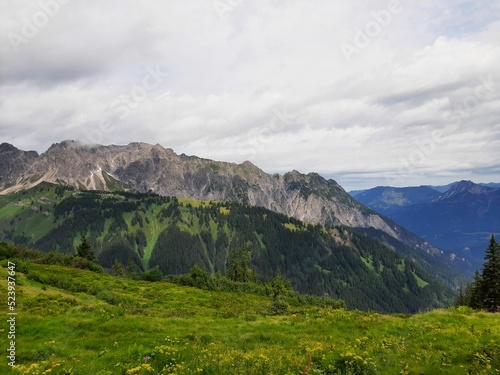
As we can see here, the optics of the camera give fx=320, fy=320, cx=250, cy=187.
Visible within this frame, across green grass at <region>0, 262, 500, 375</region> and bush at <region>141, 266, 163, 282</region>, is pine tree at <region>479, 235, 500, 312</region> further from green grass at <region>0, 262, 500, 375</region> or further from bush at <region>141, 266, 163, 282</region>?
bush at <region>141, 266, 163, 282</region>

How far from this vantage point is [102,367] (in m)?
14.7

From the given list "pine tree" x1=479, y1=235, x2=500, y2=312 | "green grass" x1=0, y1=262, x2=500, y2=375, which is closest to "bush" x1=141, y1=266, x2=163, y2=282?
"green grass" x1=0, y1=262, x2=500, y2=375

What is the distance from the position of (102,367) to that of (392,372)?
12.7m

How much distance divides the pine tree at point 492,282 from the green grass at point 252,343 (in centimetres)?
4577

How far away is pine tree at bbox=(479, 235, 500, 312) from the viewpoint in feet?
196

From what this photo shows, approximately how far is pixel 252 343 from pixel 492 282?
61784mm

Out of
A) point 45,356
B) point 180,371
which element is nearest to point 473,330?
point 180,371

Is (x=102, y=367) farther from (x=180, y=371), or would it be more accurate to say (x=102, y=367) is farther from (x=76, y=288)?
(x=76, y=288)

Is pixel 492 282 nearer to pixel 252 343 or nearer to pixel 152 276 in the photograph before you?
pixel 252 343

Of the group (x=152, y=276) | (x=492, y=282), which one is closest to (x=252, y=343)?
(x=492, y=282)

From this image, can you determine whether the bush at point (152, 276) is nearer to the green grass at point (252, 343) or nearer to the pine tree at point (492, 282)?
the green grass at point (252, 343)

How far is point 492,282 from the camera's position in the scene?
6069 cm

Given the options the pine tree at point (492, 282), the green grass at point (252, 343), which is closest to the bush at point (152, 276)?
the green grass at point (252, 343)

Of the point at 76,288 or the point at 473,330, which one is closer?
the point at 473,330
